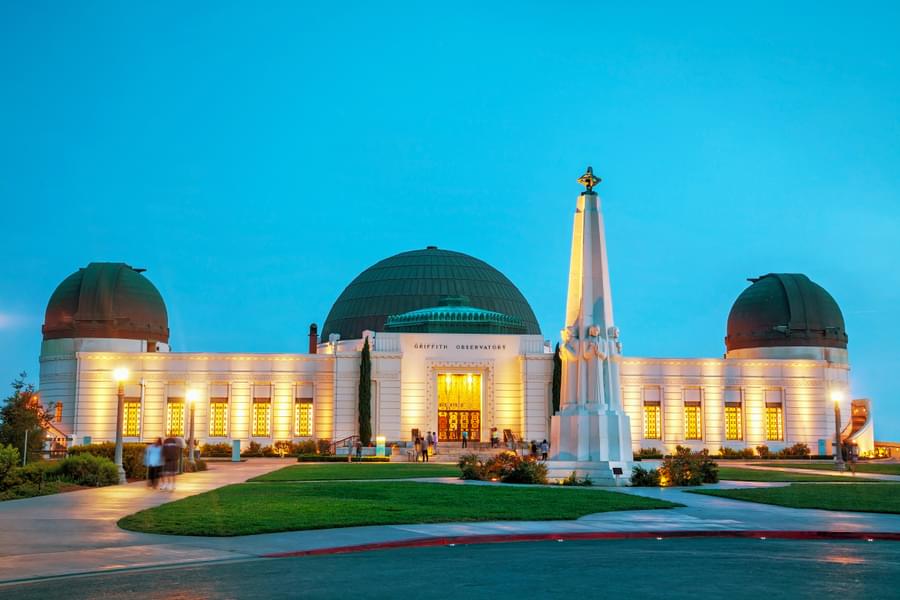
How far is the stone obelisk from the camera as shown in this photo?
3114 centimetres

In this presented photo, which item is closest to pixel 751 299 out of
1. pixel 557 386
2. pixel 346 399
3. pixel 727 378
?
pixel 727 378

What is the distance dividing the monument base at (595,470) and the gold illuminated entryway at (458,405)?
2921 centimetres

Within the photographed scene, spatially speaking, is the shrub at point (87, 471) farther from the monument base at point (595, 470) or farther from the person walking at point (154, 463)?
the monument base at point (595, 470)

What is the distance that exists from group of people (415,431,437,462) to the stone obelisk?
18962 millimetres

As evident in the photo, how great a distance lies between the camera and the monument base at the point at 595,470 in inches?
1166

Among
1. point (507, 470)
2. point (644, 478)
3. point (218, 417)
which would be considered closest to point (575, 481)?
point (644, 478)

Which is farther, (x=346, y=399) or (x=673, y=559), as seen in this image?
(x=346, y=399)

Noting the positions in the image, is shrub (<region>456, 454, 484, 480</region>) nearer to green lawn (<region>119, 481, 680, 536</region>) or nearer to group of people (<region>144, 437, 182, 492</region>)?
green lawn (<region>119, 481, 680, 536</region>)

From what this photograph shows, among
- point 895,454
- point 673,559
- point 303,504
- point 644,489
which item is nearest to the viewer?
point 673,559

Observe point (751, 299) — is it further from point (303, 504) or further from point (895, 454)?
point (303, 504)

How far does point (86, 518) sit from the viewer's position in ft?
59.0

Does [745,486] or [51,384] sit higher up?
[51,384]

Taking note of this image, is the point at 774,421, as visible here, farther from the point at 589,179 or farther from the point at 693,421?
the point at 589,179

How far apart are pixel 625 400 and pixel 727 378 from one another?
6.90 m
